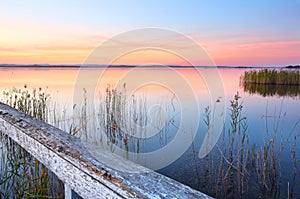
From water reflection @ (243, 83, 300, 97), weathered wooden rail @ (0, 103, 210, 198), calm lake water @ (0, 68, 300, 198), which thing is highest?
weathered wooden rail @ (0, 103, 210, 198)

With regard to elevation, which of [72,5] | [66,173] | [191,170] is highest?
[72,5]

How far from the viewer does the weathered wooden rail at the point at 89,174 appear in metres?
0.82

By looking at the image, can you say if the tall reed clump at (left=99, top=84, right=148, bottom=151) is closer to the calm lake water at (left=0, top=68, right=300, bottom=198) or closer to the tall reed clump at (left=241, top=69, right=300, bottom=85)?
the calm lake water at (left=0, top=68, right=300, bottom=198)

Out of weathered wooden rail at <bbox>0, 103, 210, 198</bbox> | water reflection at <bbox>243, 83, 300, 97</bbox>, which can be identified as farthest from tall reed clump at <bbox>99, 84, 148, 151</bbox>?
water reflection at <bbox>243, 83, 300, 97</bbox>

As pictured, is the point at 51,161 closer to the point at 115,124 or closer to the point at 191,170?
the point at 191,170

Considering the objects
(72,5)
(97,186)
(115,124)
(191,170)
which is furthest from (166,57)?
(72,5)

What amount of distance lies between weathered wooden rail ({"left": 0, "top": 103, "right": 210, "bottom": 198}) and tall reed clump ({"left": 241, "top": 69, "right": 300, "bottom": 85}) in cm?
1877

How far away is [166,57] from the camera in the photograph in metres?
3.66

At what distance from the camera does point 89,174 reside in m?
0.98

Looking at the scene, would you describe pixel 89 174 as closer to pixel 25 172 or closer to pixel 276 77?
pixel 25 172

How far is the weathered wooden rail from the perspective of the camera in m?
0.82

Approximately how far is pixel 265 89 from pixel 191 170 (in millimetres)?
14554

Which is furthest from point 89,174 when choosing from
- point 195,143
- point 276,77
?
point 276,77

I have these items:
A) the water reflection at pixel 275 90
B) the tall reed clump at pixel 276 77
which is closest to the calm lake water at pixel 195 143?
the water reflection at pixel 275 90
